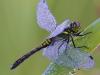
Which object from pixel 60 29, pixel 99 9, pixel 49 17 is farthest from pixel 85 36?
pixel 99 9

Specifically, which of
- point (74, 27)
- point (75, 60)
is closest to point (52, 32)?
point (74, 27)

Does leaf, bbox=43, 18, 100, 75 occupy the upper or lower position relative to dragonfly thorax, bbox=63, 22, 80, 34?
lower

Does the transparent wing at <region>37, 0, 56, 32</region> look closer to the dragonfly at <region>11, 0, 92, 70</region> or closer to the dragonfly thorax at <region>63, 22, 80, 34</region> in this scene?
the dragonfly at <region>11, 0, 92, 70</region>

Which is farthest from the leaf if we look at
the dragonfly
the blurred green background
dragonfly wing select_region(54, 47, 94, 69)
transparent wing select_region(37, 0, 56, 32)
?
the blurred green background

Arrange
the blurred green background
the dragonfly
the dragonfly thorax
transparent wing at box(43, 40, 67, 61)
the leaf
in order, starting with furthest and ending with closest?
1. the blurred green background
2. the dragonfly thorax
3. the dragonfly
4. transparent wing at box(43, 40, 67, 61)
5. the leaf

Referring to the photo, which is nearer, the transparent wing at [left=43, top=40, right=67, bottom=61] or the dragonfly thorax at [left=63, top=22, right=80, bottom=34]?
the transparent wing at [left=43, top=40, right=67, bottom=61]

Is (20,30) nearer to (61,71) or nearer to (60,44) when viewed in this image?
(60,44)

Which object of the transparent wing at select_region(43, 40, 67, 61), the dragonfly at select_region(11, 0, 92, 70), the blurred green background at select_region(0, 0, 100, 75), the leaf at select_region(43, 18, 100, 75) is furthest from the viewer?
the blurred green background at select_region(0, 0, 100, 75)

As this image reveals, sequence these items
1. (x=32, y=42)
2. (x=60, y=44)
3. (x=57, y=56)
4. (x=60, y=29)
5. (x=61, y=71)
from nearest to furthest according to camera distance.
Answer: (x=61, y=71) → (x=57, y=56) → (x=60, y=29) → (x=60, y=44) → (x=32, y=42)
